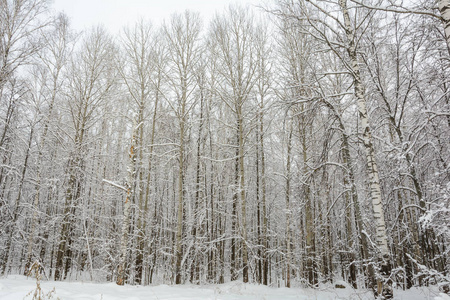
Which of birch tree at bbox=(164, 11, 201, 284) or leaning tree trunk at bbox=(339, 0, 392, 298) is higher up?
birch tree at bbox=(164, 11, 201, 284)

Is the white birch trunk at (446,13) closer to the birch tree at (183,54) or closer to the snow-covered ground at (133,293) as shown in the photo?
the snow-covered ground at (133,293)

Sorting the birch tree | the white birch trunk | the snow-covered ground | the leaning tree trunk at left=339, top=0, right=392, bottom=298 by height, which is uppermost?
the birch tree

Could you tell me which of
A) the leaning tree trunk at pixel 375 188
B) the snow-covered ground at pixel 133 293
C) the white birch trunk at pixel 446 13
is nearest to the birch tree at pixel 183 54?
the snow-covered ground at pixel 133 293

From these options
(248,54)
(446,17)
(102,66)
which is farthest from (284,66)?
(102,66)

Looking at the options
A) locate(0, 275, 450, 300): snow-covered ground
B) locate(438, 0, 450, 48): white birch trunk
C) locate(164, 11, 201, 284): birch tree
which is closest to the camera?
locate(438, 0, 450, 48): white birch trunk

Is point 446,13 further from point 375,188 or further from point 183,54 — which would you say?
point 183,54

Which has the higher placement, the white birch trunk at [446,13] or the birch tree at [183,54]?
the birch tree at [183,54]

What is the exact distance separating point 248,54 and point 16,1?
9.81 metres

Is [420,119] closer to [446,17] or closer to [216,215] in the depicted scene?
[446,17]

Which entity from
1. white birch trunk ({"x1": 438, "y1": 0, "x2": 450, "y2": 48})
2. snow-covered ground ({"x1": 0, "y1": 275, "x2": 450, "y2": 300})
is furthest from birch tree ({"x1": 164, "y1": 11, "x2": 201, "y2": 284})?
white birch trunk ({"x1": 438, "y1": 0, "x2": 450, "y2": 48})

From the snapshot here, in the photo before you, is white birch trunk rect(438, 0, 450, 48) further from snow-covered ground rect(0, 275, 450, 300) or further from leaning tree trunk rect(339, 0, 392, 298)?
snow-covered ground rect(0, 275, 450, 300)

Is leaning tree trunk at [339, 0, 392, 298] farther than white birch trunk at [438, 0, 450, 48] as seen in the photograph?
Yes

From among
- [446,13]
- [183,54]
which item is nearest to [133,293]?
[446,13]

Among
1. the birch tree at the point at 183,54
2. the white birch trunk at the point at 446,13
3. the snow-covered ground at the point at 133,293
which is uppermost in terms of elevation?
the birch tree at the point at 183,54
